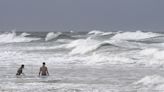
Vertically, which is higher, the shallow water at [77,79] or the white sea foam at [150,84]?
the shallow water at [77,79]

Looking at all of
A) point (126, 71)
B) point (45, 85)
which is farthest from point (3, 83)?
point (126, 71)

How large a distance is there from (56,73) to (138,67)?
3924 millimetres

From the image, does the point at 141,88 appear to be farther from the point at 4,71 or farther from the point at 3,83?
the point at 4,71

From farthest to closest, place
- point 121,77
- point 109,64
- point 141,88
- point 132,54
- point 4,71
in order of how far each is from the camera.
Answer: point 132,54 < point 109,64 < point 4,71 < point 121,77 < point 141,88

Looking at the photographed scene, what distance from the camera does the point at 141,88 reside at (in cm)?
1492

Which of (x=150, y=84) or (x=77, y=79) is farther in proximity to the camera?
(x=77, y=79)

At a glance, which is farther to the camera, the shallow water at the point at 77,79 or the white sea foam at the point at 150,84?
the shallow water at the point at 77,79

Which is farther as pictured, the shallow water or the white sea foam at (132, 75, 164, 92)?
the shallow water

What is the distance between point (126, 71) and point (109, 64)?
3.71 m

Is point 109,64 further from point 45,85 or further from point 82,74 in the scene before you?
point 45,85

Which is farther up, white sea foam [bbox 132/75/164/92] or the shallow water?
the shallow water

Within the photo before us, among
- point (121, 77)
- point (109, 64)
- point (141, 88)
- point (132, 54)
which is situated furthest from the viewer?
point (132, 54)

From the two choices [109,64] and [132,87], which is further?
[109,64]

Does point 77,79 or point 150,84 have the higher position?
point 77,79
